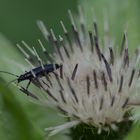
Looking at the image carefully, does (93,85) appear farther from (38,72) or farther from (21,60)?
(21,60)

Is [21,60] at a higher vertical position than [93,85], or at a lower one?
higher

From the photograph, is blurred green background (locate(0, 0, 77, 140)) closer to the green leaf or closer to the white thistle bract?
the green leaf

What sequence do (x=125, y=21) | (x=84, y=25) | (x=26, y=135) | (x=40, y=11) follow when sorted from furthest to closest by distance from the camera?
1. (x=40, y=11)
2. (x=125, y=21)
3. (x=84, y=25)
4. (x=26, y=135)

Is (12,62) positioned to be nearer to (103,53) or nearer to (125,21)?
(103,53)

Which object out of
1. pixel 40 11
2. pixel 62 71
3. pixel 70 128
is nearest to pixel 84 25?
pixel 62 71

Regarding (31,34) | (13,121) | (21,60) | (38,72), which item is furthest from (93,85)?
(31,34)

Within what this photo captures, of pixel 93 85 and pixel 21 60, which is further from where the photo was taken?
pixel 21 60

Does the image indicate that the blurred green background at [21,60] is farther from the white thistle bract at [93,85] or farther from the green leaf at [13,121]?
the white thistle bract at [93,85]
